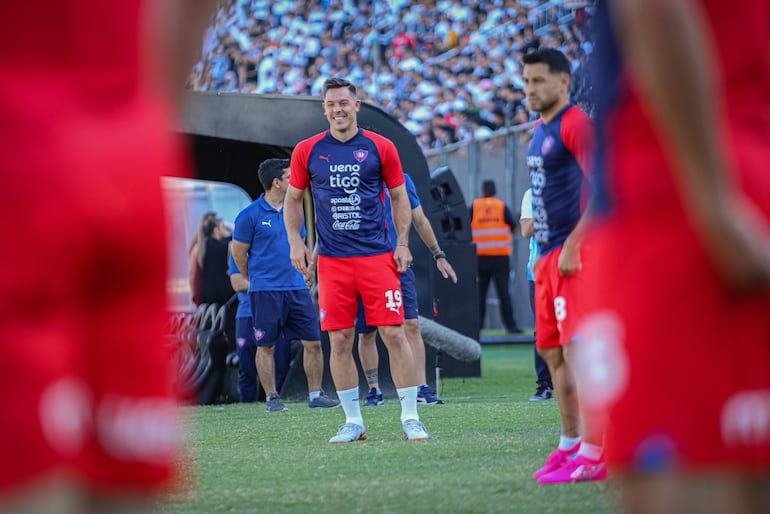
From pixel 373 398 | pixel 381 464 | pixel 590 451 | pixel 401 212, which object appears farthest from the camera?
pixel 373 398

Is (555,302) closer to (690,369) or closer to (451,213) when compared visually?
(690,369)

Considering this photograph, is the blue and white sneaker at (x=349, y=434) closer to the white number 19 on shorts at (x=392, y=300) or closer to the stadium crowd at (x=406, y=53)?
the white number 19 on shorts at (x=392, y=300)

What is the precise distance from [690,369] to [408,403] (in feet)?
22.6

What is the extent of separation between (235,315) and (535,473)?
812cm

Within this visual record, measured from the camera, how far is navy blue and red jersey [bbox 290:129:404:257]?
359 inches

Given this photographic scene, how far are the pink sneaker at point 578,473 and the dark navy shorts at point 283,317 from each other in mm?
6504

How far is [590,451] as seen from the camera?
20.0 ft

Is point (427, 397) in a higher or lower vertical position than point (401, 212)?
lower

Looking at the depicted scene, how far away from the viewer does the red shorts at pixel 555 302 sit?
19.9ft

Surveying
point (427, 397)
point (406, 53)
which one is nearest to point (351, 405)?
point (427, 397)

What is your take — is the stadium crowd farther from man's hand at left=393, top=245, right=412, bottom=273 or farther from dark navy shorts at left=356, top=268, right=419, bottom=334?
man's hand at left=393, top=245, right=412, bottom=273

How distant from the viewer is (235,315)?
46.5 ft

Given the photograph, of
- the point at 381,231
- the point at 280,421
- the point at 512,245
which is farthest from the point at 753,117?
the point at 512,245

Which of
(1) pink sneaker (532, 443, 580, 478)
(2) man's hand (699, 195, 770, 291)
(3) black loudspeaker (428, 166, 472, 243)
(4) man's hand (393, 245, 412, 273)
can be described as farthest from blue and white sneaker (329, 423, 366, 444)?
(2) man's hand (699, 195, 770, 291)
